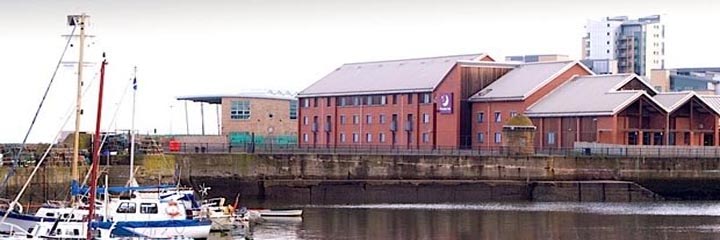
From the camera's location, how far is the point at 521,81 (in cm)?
10562

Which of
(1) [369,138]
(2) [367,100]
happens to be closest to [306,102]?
(2) [367,100]

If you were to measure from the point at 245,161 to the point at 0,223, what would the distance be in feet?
96.7

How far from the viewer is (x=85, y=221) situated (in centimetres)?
5059

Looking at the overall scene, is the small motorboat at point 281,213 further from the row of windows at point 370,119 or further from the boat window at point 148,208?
the row of windows at point 370,119

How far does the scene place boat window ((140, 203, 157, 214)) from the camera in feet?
184

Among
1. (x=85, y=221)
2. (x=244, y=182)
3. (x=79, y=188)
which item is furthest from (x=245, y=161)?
(x=85, y=221)

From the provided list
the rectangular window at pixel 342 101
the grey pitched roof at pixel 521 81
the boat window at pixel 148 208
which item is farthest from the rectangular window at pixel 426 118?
the boat window at pixel 148 208

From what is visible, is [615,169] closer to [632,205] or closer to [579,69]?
[632,205]

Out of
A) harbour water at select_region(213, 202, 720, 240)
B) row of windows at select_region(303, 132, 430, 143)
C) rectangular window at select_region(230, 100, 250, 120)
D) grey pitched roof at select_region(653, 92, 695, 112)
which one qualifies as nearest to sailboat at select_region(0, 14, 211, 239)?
harbour water at select_region(213, 202, 720, 240)

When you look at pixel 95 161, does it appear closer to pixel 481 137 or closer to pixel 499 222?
pixel 499 222

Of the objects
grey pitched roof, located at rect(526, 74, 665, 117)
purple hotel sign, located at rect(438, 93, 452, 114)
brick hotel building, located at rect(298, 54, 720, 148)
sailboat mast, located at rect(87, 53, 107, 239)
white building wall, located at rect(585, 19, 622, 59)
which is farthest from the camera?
white building wall, located at rect(585, 19, 622, 59)

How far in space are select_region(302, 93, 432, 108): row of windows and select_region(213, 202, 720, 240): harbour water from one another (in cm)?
2620

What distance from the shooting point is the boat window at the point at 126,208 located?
182 feet

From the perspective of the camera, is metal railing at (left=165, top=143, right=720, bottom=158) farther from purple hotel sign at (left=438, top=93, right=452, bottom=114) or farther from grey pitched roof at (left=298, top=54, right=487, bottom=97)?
grey pitched roof at (left=298, top=54, right=487, bottom=97)
